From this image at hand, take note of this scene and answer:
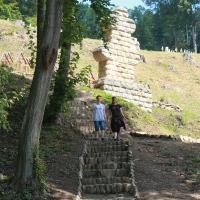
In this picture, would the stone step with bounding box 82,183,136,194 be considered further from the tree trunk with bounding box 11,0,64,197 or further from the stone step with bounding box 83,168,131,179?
the tree trunk with bounding box 11,0,64,197

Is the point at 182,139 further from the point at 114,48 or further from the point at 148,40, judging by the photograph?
the point at 148,40

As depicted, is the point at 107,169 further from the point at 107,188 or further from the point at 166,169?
the point at 166,169

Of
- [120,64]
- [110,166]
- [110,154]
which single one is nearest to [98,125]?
[110,154]

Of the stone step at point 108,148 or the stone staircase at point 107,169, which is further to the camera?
the stone step at point 108,148

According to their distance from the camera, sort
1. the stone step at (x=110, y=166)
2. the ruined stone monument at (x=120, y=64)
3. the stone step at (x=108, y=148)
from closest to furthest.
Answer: the stone step at (x=110, y=166)
the stone step at (x=108, y=148)
the ruined stone monument at (x=120, y=64)

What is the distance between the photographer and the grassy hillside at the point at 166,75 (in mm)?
24531

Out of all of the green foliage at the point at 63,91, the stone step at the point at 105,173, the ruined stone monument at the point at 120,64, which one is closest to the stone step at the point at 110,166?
the stone step at the point at 105,173

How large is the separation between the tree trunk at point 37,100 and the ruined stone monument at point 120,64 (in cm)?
1010

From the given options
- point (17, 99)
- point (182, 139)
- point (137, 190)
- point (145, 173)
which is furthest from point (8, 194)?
point (182, 139)

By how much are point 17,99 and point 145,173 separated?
631cm

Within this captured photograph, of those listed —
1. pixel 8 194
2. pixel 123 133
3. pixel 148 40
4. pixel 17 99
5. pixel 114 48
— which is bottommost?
pixel 8 194

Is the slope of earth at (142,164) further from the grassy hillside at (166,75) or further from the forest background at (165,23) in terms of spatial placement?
the forest background at (165,23)

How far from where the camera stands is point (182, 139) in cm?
1494

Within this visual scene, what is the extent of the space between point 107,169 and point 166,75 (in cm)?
3560
